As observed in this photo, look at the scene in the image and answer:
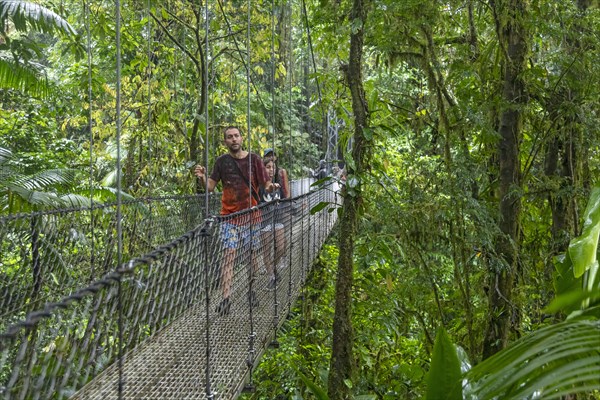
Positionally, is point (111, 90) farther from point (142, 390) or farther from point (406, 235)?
point (142, 390)

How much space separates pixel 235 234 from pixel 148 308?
0.82 meters

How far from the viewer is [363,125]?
2.82 metres

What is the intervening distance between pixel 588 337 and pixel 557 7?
2.19 meters

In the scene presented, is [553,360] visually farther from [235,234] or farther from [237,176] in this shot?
[237,176]

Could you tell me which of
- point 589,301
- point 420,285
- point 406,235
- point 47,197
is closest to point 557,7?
point 406,235

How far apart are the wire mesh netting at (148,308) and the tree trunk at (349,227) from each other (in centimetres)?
25

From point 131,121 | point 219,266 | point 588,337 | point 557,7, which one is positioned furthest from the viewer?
point 131,121

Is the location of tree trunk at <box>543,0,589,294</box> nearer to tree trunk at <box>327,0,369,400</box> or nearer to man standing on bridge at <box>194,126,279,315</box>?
tree trunk at <box>327,0,369,400</box>

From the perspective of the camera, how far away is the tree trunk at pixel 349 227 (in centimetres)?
278

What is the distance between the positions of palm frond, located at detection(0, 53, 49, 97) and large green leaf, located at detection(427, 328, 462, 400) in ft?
11.1

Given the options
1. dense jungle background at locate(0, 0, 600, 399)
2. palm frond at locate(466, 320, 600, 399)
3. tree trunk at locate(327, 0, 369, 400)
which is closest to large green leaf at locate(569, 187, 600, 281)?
palm frond at locate(466, 320, 600, 399)

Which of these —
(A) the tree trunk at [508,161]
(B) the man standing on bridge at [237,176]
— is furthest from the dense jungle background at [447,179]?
(B) the man standing on bridge at [237,176]

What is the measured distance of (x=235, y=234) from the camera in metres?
2.38

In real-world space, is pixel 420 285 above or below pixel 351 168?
below
